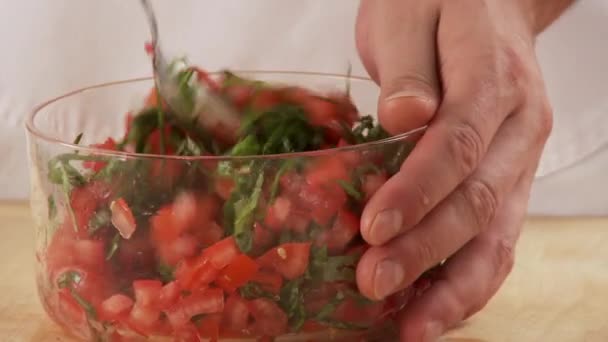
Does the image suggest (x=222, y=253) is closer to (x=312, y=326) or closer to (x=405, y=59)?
(x=312, y=326)

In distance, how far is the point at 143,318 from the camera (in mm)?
732

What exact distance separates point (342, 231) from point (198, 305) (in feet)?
0.39

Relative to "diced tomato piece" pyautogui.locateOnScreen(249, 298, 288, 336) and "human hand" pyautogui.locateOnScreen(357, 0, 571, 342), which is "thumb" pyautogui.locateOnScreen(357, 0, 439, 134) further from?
"diced tomato piece" pyautogui.locateOnScreen(249, 298, 288, 336)

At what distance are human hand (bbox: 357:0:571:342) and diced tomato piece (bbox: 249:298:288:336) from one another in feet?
0.22

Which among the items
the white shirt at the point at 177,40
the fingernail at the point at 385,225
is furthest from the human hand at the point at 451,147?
the white shirt at the point at 177,40

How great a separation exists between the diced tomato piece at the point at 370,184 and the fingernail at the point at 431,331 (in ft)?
0.46

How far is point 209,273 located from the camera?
71 cm

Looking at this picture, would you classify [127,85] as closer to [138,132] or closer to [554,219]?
[138,132]

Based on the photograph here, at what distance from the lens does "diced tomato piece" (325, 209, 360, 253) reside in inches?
29.0

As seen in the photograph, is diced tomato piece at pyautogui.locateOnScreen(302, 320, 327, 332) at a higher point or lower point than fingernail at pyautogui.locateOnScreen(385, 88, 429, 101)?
lower

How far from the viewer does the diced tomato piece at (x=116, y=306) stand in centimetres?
74

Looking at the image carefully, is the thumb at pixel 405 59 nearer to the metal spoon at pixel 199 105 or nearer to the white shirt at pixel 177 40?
the metal spoon at pixel 199 105

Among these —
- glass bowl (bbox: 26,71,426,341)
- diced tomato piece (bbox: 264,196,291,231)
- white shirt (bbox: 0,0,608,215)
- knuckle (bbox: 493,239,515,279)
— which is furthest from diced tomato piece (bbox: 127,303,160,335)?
white shirt (bbox: 0,0,608,215)

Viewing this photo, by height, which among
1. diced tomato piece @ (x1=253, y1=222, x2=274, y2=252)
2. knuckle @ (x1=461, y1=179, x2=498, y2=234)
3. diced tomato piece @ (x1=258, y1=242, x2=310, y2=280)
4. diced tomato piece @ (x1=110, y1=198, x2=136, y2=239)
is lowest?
knuckle @ (x1=461, y1=179, x2=498, y2=234)
